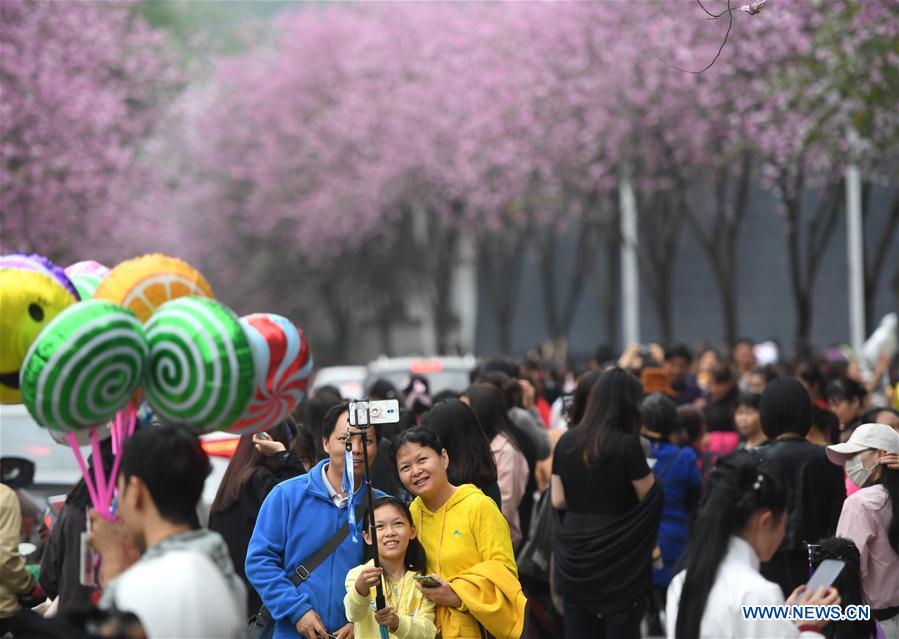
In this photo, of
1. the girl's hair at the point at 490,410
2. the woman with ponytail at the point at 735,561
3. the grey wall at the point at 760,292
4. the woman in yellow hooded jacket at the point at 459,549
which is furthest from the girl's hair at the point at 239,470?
the grey wall at the point at 760,292

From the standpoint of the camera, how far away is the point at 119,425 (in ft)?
18.0

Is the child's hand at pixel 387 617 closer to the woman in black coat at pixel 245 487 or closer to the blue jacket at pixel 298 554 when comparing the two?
the blue jacket at pixel 298 554

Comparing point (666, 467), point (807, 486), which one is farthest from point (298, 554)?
point (666, 467)

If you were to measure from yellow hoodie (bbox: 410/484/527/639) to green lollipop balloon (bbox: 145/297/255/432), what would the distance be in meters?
1.71

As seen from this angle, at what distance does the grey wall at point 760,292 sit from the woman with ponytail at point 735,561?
3139 cm

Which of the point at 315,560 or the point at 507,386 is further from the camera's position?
the point at 507,386

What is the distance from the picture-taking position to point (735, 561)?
4.59 metres

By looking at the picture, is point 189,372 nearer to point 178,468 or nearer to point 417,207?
point 178,468

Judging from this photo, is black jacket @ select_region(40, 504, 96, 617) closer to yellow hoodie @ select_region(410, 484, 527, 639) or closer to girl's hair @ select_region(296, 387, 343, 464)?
yellow hoodie @ select_region(410, 484, 527, 639)

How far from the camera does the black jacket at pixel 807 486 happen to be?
26.3 ft

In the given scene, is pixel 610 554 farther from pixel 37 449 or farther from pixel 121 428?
pixel 37 449

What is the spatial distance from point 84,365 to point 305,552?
6.26ft

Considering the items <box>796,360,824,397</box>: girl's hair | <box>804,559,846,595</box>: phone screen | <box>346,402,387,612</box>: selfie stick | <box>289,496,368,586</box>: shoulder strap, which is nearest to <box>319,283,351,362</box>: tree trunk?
<box>796,360,824,397</box>: girl's hair

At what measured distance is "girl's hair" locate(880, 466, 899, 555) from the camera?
22.6 feet
